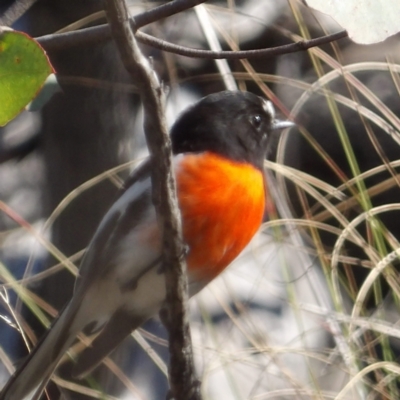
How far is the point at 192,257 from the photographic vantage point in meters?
1.58

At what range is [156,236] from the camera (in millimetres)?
1561

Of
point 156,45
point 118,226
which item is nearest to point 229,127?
point 118,226

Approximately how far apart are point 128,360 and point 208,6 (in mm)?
1147

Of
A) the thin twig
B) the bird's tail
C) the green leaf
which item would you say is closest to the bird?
the bird's tail

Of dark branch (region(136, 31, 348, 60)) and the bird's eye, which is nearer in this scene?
dark branch (region(136, 31, 348, 60))

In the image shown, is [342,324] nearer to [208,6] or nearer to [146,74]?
[208,6]

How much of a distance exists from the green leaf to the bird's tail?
38.1 inches

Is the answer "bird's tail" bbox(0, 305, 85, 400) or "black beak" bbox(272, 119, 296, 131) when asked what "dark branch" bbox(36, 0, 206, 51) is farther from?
"black beak" bbox(272, 119, 296, 131)

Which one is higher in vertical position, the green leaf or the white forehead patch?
the green leaf

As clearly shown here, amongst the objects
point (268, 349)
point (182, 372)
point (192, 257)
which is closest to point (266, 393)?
point (268, 349)

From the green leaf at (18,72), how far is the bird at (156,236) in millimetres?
831

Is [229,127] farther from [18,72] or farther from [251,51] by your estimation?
[18,72]

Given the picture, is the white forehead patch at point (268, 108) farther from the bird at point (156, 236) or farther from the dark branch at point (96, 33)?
the dark branch at point (96, 33)

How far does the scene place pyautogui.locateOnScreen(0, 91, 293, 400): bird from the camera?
155cm
